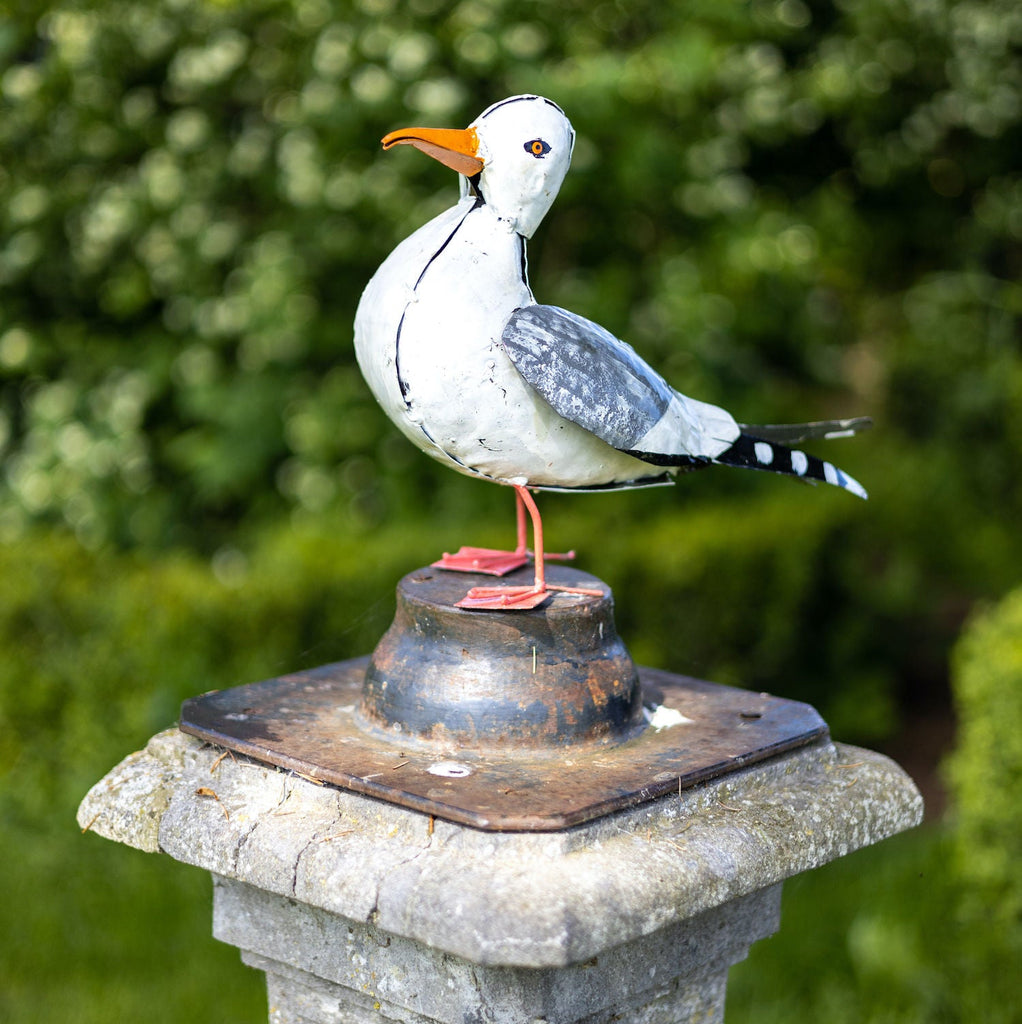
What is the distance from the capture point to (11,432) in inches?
220

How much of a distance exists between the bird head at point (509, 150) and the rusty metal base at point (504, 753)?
31.7 inches

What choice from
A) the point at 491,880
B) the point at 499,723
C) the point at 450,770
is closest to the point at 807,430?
the point at 499,723

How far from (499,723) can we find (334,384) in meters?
3.18

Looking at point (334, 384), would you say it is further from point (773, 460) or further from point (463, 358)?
point (463, 358)

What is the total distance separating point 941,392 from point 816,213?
1833 mm

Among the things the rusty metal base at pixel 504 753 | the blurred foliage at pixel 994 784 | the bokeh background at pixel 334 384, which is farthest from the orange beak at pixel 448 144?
the bokeh background at pixel 334 384

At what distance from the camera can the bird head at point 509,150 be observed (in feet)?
6.80

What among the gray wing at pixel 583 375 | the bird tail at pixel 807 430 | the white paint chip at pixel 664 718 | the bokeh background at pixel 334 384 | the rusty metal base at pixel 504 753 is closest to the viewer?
the rusty metal base at pixel 504 753

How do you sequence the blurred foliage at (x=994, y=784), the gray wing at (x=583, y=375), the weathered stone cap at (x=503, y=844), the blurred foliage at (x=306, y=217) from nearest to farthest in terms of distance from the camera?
the weathered stone cap at (x=503, y=844) → the gray wing at (x=583, y=375) → the blurred foliage at (x=994, y=784) → the blurred foliage at (x=306, y=217)

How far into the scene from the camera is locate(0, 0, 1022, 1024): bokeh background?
14.2 feet

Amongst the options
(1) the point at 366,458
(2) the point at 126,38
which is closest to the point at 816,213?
(1) the point at 366,458

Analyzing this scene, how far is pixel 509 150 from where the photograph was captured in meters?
2.07

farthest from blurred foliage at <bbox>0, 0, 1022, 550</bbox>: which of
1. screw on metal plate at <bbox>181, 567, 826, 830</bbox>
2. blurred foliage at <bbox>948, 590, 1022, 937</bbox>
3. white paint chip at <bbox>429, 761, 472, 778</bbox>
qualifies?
white paint chip at <bbox>429, 761, 472, 778</bbox>

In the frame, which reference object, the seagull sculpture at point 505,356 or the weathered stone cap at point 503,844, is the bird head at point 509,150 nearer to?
the seagull sculpture at point 505,356
